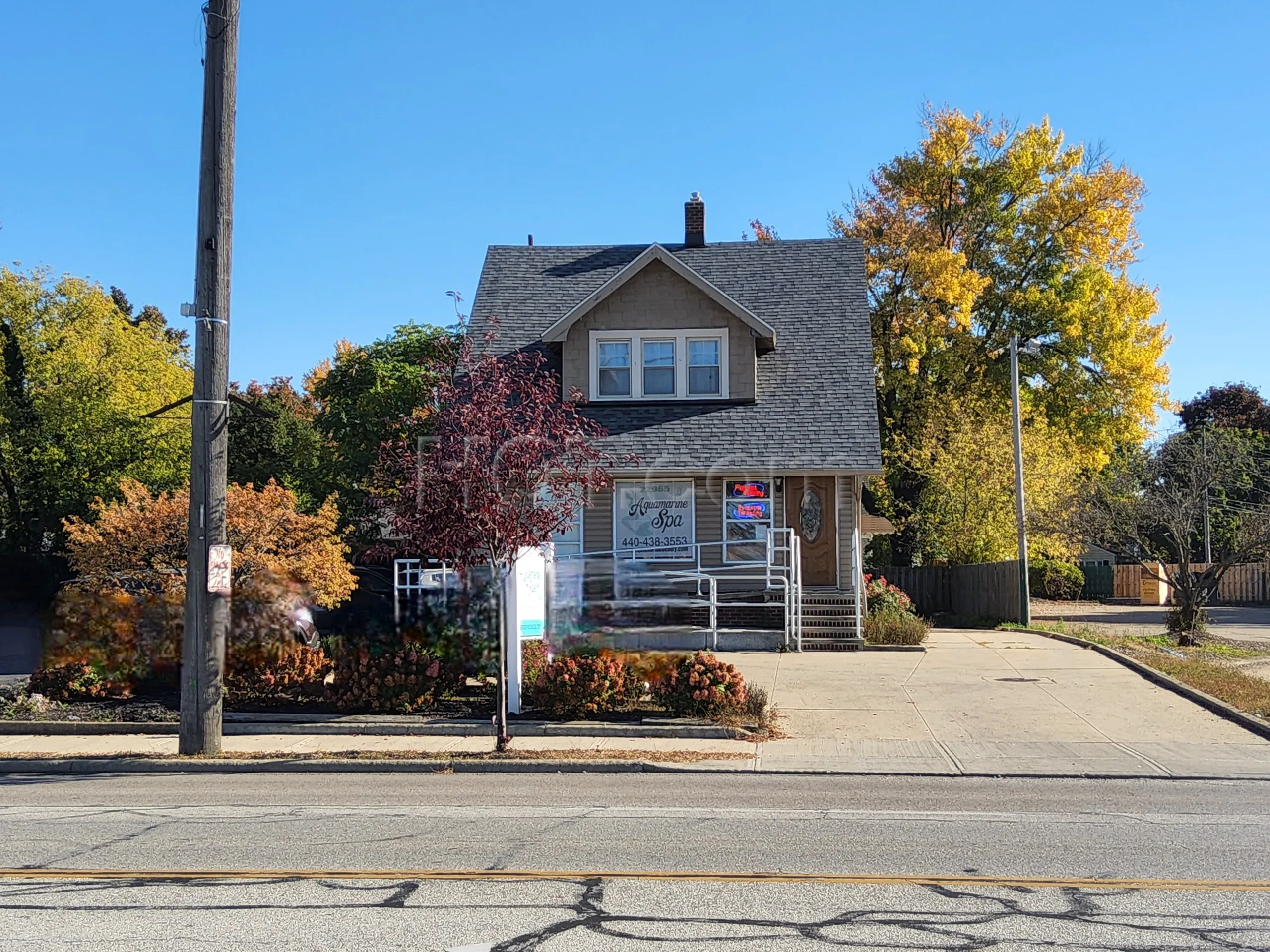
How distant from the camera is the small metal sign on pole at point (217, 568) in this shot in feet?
41.6

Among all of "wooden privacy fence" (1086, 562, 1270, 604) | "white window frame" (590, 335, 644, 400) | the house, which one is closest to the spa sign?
the house

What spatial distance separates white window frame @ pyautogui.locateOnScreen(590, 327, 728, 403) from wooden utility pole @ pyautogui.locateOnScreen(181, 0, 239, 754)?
38.5 ft

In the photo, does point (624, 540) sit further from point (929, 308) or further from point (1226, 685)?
point (929, 308)

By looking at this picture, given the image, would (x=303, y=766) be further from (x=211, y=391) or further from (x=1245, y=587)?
(x=1245, y=587)

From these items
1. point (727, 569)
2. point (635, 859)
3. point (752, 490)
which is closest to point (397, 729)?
point (635, 859)

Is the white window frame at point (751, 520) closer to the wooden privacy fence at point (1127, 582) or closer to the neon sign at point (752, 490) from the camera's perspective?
the neon sign at point (752, 490)

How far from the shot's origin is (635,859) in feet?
25.5

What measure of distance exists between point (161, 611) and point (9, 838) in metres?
7.58

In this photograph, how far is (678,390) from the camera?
965 inches

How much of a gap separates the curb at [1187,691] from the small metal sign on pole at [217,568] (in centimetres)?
1159

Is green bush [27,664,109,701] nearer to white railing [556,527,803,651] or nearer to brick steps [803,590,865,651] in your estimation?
white railing [556,527,803,651]

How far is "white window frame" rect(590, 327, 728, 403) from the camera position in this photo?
958 inches

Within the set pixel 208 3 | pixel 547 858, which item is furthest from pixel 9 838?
pixel 208 3

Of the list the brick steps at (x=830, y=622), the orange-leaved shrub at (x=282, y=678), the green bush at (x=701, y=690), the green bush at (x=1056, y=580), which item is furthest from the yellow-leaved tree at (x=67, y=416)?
the green bush at (x=1056, y=580)
